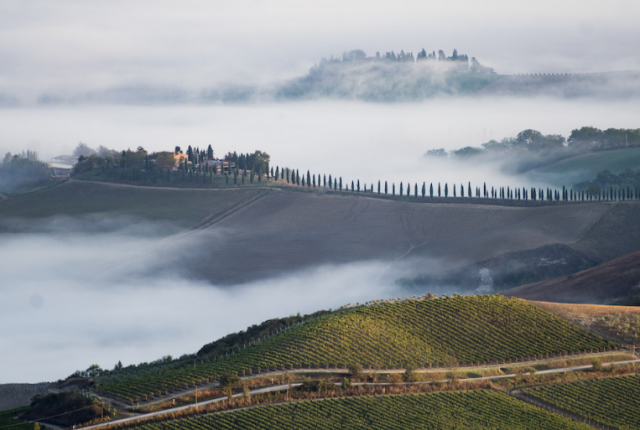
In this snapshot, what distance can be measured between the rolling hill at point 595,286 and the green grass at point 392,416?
58.6 meters

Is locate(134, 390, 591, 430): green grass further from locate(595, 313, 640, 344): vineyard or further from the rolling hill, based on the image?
the rolling hill

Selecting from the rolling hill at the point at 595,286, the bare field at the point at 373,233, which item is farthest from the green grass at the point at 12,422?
the bare field at the point at 373,233

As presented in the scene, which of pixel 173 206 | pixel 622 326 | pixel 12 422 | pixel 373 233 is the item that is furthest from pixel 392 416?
pixel 173 206

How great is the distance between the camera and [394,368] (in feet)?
232

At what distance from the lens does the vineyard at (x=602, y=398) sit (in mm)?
63000

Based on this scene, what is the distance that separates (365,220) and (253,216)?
82.3ft

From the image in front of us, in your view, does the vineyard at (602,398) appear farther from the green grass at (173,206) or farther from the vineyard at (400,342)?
the green grass at (173,206)

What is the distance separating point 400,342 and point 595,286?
57720 mm

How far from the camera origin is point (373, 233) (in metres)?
169

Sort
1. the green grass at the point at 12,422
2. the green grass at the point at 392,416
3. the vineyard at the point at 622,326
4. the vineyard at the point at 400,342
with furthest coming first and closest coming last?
1. the vineyard at the point at 622,326
2. the vineyard at the point at 400,342
3. the green grass at the point at 12,422
4. the green grass at the point at 392,416

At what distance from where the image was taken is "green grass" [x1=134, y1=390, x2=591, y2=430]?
5928cm

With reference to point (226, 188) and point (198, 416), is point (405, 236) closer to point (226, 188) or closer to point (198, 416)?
point (226, 188)

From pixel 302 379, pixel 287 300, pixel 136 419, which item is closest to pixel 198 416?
pixel 136 419

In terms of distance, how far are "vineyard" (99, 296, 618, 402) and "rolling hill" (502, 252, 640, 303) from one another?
3598cm
